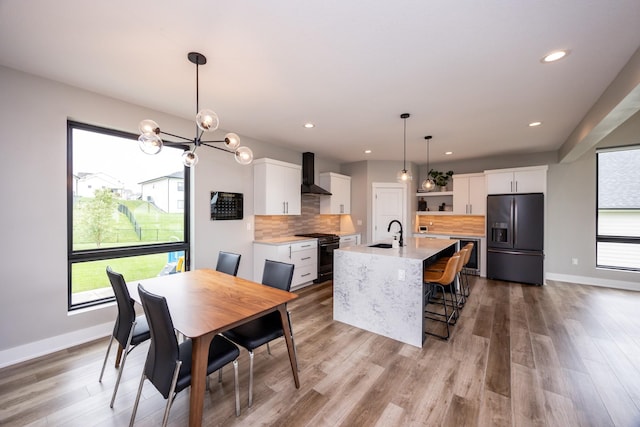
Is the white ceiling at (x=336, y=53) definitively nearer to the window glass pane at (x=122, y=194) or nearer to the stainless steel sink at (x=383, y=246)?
the window glass pane at (x=122, y=194)

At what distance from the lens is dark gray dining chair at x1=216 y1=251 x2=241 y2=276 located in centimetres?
284

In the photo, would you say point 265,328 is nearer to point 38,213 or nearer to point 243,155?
point 243,155

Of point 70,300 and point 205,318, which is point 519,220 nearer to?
point 205,318

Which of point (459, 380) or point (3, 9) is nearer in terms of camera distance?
point (3, 9)

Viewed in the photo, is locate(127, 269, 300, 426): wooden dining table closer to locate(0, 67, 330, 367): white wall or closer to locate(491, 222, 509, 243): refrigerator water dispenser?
locate(0, 67, 330, 367): white wall

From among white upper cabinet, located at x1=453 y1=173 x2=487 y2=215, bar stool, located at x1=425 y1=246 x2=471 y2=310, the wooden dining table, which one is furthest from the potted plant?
the wooden dining table

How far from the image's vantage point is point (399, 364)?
2.35 metres

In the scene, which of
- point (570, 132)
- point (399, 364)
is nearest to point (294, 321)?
point (399, 364)

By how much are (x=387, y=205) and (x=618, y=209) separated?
3997mm

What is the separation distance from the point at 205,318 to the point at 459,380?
2065 millimetres

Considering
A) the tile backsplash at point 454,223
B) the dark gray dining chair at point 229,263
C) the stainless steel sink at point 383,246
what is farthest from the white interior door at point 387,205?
the dark gray dining chair at point 229,263

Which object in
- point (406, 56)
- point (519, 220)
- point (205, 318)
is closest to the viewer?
point (205, 318)

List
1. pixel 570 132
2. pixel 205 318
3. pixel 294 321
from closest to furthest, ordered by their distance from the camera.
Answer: pixel 205 318
pixel 294 321
pixel 570 132

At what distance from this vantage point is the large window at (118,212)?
276 centimetres
